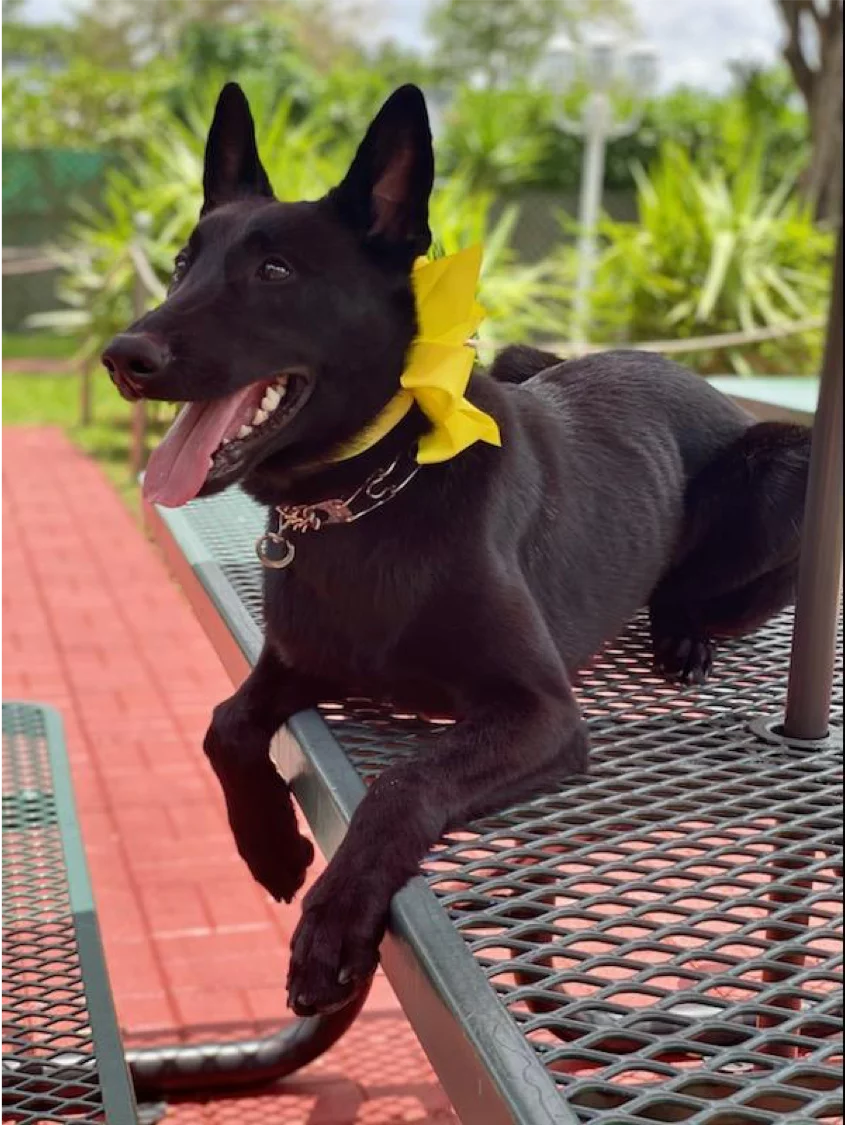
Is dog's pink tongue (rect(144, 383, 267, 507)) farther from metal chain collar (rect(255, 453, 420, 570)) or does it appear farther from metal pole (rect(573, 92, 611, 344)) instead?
metal pole (rect(573, 92, 611, 344))

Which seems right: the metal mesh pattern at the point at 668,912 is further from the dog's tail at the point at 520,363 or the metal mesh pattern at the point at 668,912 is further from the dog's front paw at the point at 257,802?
the dog's tail at the point at 520,363

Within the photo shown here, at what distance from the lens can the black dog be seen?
55.2 inches

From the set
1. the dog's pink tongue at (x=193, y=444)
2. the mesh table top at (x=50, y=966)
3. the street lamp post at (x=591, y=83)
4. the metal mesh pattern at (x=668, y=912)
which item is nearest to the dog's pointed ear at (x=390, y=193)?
the dog's pink tongue at (x=193, y=444)

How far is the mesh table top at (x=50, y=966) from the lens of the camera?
143cm

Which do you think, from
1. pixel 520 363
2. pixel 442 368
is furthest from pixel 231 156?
Result: pixel 520 363

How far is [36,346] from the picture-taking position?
1463 centimetres

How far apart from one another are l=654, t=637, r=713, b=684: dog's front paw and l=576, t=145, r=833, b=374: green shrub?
5.32m

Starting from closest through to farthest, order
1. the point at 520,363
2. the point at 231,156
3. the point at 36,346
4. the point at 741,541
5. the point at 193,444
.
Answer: the point at 193,444
the point at 231,156
the point at 741,541
the point at 520,363
the point at 36,346

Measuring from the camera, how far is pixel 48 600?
19.1ft

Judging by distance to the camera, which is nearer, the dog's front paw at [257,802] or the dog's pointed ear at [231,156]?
the dog's front paw at [257,802]

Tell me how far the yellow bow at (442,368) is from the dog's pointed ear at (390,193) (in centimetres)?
5

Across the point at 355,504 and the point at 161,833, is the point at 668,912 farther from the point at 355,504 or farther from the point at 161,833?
the point at 161,833

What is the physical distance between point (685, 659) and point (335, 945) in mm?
816

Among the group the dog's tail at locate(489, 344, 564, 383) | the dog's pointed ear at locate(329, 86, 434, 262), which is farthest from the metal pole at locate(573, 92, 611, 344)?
the dog's pointed ear at locate(329, 86, 434, 262)
